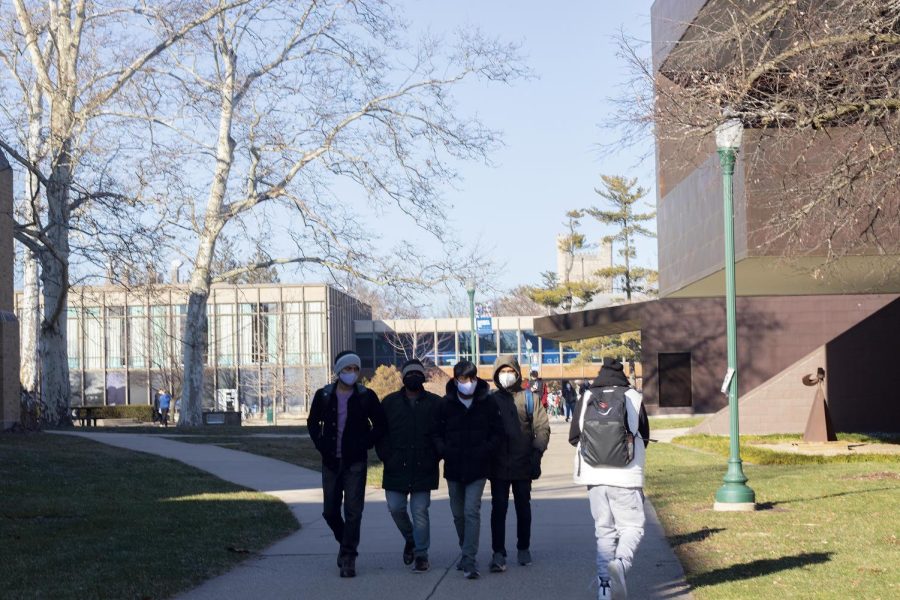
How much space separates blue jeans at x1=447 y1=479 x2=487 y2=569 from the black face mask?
823 mm

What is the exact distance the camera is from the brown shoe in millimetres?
10141

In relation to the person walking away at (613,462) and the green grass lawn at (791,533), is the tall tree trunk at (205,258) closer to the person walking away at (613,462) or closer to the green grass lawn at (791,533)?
the green grass lawn at (791,533)

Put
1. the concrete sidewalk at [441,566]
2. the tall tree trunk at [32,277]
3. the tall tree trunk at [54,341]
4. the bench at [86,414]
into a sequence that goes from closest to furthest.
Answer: the concrete sidewalk at [441,566] → the tall tree trunk at [54,341] → the tall tree trunk at [32,277] → the bench at [86,414]

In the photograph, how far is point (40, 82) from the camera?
3073 cm

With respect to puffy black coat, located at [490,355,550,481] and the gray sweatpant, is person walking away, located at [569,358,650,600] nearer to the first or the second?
the gray sweatpant

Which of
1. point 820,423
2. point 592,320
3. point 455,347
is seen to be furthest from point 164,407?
point 455,347

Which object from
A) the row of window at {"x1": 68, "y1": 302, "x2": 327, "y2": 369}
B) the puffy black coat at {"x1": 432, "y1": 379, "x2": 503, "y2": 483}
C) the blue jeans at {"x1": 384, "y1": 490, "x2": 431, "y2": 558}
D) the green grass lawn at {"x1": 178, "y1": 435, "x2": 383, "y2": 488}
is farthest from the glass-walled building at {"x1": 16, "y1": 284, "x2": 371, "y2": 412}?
Answer: the puffy black coat at {"x1": 432, "y1": 379, "x2": 503, "y2": 483}

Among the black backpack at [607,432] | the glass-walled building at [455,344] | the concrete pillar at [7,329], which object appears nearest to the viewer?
the black backpack at [607,432]

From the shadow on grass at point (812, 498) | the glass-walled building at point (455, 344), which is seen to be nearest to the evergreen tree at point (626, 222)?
the glass-walled building at point (455, 344)

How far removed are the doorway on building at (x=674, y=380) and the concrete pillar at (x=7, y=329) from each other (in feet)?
81.2

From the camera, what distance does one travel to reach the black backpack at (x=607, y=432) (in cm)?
898

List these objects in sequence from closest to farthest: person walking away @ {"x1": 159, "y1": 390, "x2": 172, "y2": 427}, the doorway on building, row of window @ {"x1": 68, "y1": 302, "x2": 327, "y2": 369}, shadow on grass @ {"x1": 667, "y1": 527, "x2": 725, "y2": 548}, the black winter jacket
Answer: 1. the black winter jacket
2. shadow on grass @ {"x1": 667, "y1": 527, "x2": 725, "y2": 548}
3. the doorway on building
4. person walking away @ {"x1": 159, "y1": 390, "x2": 172, "y2": 427}
5. row of window @ {"x1": 68, "y1": 302, "x2": 327, "y2": 369}

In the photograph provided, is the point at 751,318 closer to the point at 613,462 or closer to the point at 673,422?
the point at 673,422

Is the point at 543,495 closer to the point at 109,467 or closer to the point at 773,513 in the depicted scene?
the point at 773,513
